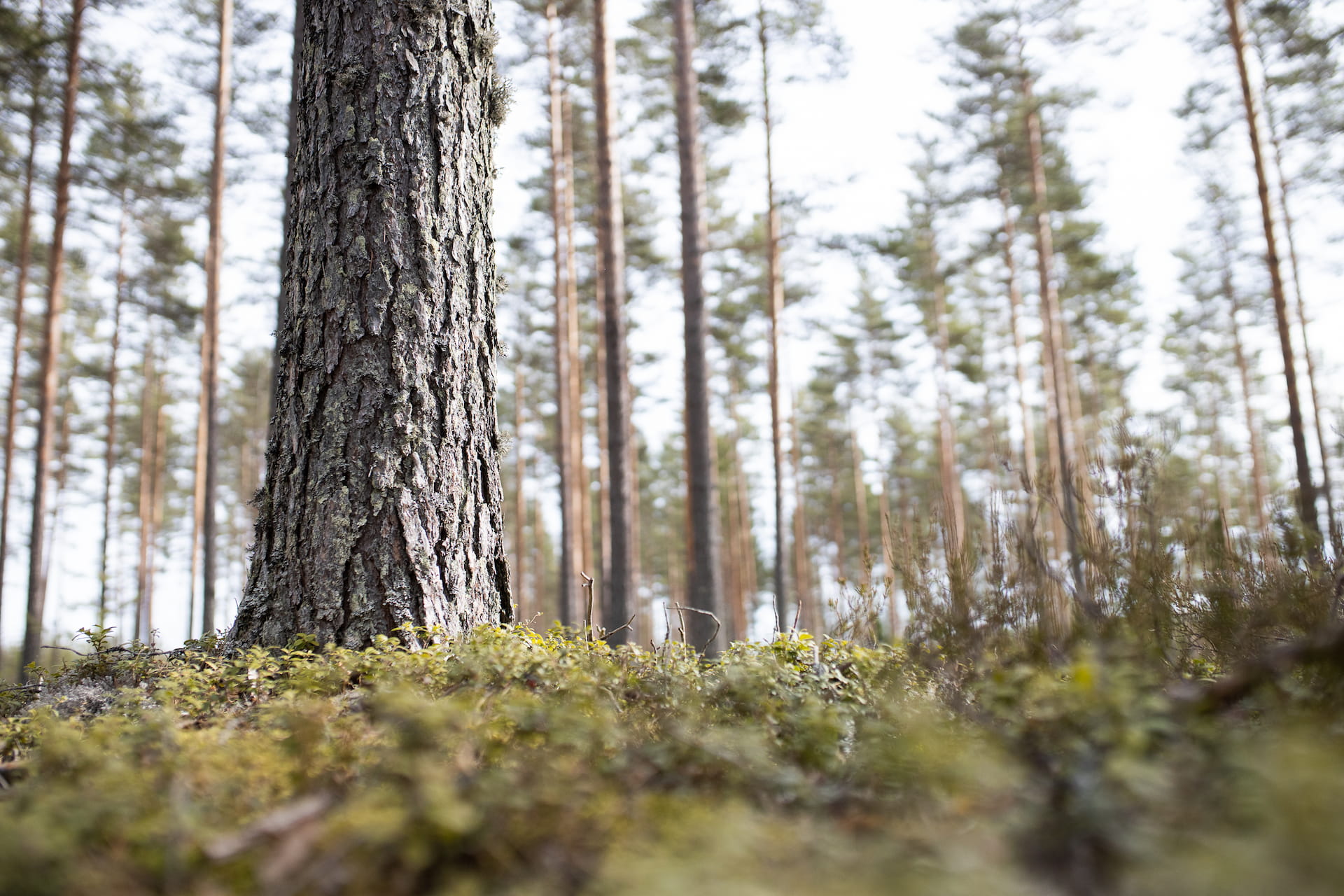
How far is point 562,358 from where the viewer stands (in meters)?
13.1

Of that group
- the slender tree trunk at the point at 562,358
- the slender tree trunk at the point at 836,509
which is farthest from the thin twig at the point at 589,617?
the slender tree trunk at the point at 836,509

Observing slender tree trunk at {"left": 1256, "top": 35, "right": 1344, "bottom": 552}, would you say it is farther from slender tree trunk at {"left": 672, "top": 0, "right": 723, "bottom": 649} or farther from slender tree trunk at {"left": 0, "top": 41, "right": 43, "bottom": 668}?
slender tree trunk at {"left": 0, "top": 41, "right": 43, "bottom": 668}

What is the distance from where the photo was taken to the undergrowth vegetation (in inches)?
38.9

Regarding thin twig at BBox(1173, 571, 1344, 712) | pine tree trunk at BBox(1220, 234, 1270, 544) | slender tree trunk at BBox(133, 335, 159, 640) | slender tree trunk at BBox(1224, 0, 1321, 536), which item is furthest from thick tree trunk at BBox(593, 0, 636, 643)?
pine tree trunk at BBox(1220, 234, 1270, 544)

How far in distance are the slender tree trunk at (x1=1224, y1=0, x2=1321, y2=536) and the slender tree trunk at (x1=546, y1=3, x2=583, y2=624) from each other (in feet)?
34.5

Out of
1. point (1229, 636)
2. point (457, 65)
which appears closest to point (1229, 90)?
point (1229, 636)

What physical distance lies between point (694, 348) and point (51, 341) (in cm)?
1144

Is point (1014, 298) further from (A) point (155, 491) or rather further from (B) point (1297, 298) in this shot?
(A) point (155, 491)

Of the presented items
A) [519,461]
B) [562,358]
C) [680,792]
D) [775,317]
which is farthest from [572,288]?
[680,792]

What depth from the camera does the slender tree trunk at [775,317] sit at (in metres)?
13.1

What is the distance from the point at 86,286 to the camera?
18062mm

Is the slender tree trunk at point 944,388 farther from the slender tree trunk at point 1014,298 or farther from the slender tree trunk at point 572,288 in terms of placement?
the slender tree trunk at point 572,288

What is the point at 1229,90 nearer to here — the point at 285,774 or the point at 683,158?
the point at 683,158

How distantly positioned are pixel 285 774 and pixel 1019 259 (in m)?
19.3
